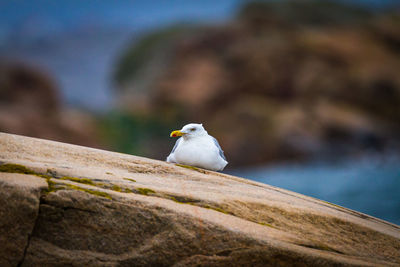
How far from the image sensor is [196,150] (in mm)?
5336

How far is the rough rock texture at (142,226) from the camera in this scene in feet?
11.9

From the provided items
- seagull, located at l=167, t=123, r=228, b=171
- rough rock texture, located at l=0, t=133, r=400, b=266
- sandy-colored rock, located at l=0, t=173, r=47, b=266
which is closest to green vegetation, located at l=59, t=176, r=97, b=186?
rough rock texture, located at l=0, t=133, r=400, b=266

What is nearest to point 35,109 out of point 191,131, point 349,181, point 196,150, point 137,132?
point 137,132

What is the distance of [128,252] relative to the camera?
3723mm

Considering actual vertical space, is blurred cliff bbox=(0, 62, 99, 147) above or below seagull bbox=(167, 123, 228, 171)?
above

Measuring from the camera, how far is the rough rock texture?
364 cm

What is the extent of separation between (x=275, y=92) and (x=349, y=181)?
32.4 ft

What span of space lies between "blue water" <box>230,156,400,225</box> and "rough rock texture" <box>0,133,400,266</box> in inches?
358

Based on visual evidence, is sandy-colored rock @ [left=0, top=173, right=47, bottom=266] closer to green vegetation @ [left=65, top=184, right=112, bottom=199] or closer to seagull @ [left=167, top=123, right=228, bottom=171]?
green vegetation @ [left=65, top=184, right=112, bottom=199]

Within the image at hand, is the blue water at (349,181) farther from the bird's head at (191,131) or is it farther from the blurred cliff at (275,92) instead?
the bird's head at (191,131)

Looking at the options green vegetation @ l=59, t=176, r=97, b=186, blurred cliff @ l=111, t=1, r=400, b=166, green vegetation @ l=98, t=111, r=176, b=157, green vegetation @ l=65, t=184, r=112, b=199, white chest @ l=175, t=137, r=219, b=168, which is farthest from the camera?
green vegetation @ l=98, t=111, r=176, b=157

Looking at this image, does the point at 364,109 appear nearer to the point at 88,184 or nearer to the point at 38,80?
the point at 38,80

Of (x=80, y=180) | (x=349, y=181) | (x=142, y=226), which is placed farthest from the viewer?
(x=349, y=181)

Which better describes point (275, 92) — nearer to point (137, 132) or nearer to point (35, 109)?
point (137, 132)
